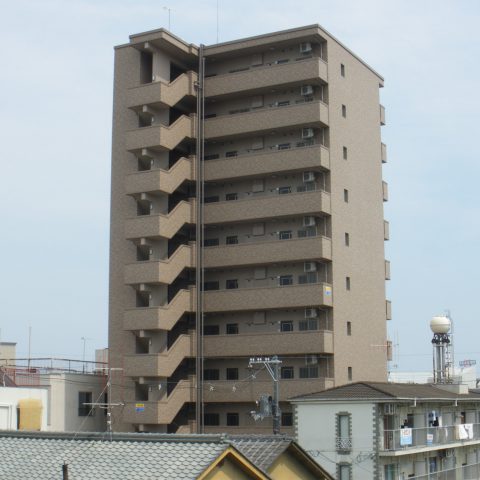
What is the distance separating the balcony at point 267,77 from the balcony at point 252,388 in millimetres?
23451

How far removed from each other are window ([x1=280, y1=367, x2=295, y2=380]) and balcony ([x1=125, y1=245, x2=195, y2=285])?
11185 mm

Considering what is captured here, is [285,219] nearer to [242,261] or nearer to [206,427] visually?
[242,261]

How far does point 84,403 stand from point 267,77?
1181 inches

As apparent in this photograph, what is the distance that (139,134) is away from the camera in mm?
72625

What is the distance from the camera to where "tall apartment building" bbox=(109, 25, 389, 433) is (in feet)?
229

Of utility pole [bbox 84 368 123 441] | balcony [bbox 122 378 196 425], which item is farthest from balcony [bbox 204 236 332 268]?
utility pole [bbox 84 368 123 441]

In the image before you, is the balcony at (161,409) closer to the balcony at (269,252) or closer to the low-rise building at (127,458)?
the balcony at (269,252)

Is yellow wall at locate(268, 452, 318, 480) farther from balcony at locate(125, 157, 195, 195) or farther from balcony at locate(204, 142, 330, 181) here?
balcony at locate(125, 157, 195, 195)

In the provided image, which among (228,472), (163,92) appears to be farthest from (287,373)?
(228,472)

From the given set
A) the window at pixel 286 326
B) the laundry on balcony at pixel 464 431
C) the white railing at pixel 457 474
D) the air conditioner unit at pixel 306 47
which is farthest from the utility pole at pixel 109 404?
the air conditioner unit at pixel 306 47

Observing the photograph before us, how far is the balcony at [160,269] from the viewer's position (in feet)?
230

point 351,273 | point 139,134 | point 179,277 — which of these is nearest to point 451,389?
point 351,273

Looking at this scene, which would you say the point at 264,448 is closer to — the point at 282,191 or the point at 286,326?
the point at 286,326

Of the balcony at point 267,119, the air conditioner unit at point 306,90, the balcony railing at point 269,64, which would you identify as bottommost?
the balcony at point 267,119
